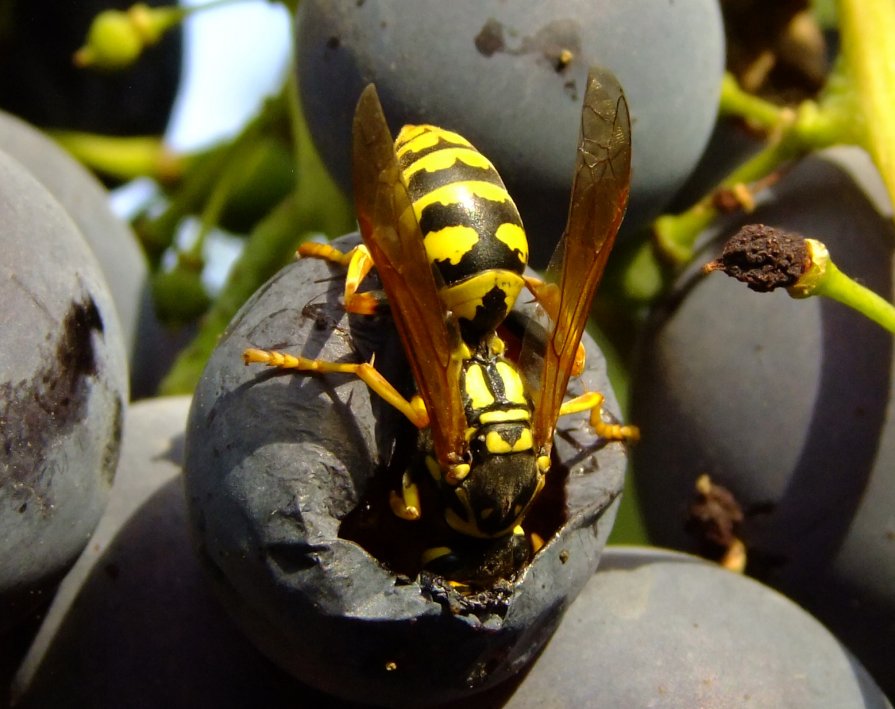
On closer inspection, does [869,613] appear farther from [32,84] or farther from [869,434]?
[32,84]

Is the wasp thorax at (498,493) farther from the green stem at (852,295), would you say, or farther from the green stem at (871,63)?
the green stem at (871,63)

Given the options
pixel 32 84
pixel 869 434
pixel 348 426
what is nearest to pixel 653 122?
pixel 869 434

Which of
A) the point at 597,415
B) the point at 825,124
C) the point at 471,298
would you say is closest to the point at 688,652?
the point at 597,415

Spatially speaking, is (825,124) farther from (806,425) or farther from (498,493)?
(498,493)

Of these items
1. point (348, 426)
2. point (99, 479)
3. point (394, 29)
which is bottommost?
point (99, 479)

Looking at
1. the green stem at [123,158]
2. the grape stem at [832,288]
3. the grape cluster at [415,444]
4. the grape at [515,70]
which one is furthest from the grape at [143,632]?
the green stem at [123,158]

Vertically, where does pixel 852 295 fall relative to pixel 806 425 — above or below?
above

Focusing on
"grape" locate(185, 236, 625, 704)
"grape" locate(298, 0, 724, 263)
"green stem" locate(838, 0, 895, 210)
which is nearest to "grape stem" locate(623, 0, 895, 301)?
"green stem" locate(838, 0, 895, 210)
